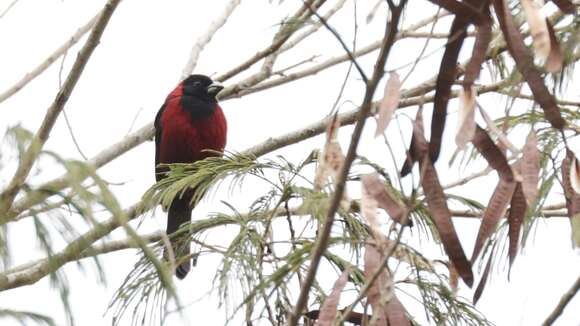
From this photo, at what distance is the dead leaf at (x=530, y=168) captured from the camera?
177 centimetres

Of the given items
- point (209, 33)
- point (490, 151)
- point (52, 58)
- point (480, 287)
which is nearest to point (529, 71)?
point (490, 151)

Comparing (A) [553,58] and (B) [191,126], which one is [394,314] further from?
(B) [191,126]

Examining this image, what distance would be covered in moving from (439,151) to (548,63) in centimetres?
23

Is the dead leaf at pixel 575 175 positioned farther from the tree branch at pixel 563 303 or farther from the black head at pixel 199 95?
the black head at pixel 199 95

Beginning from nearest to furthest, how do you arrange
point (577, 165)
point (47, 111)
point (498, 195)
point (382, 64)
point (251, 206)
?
point (382, 64)
point (498, 195)
point (577, 165)
point (251, 206)
point (47, 111)

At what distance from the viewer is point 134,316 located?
2.30 metres

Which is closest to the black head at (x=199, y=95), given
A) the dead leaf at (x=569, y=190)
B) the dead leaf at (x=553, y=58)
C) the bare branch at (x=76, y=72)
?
the bare branch at (x=76, y=72)

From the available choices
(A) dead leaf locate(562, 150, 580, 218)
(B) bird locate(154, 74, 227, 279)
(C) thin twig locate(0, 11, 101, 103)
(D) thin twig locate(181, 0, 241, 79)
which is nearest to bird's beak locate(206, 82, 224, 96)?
(B) bird locate(154, 74, 227, 279)

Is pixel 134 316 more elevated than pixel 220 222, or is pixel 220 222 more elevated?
pixel 220 222

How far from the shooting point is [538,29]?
160 centimetres

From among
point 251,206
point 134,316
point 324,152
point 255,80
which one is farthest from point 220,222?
point 255,80

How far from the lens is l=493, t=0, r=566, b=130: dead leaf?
1.71 m

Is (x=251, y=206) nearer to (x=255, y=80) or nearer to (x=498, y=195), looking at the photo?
(x=498, y=195)

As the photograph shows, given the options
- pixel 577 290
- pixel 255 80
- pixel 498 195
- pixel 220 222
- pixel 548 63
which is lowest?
pixel 577 290
